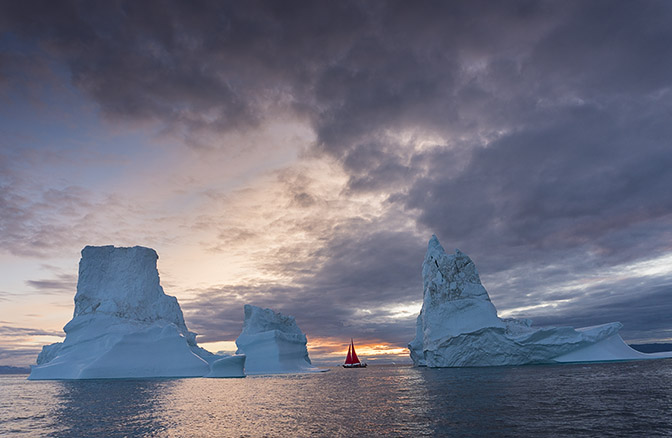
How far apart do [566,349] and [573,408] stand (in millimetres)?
34891

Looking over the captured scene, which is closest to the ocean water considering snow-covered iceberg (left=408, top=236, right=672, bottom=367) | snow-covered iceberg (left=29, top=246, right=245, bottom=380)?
snow-covered iceberg (left=29, top=246, right=245, bottom=380)

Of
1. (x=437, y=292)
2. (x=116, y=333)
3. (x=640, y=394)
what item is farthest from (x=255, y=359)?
(x=640, y=394)

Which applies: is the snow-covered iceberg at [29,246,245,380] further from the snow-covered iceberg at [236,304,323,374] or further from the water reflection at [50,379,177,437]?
the water reflection at [50,379,177,437]

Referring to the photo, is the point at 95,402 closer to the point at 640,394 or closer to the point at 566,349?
the point at 640,394

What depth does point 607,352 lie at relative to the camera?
4934 cm

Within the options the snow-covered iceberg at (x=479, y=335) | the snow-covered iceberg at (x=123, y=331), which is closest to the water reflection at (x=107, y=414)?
the snow-covered iceberg at (x=123, y=331)

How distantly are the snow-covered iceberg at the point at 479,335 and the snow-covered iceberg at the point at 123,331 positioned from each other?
25.0 meters

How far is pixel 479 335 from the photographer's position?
47.2m

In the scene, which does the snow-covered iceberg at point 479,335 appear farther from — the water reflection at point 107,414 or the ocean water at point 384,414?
the water reflection at point 107,414

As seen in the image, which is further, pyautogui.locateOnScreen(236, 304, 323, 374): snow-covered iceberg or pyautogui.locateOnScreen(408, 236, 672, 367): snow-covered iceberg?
pyautogui.locateOnScreen(236, 304, 323, 374): snow-covered iceberg

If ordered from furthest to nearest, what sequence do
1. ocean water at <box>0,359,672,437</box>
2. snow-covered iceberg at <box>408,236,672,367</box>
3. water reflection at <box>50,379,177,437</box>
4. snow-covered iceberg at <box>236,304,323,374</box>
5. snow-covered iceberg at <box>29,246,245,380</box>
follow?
snow-covered iceberg at <box>236,304,323,374</box> < snow-covered iceberg at <box>408,236,672,367</box> < snow-covered iceberg at <box>29,246,245,380</box> < water reflection at <box>50,379,177,437</box> < ocean water at <box>0,359,672,437</box>

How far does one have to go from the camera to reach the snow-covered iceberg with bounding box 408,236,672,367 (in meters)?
46.9

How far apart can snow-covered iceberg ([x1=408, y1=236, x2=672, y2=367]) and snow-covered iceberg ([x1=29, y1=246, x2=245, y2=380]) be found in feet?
82.1

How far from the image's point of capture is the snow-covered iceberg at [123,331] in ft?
145
